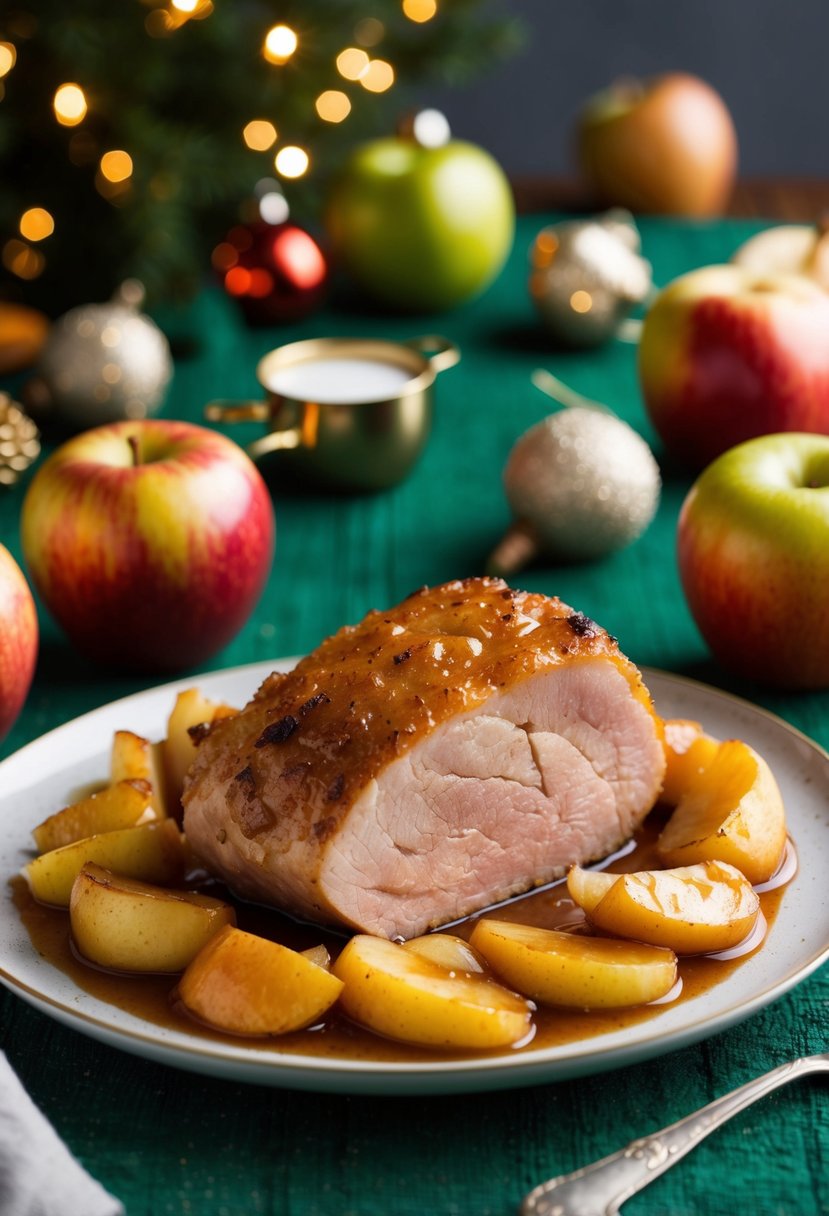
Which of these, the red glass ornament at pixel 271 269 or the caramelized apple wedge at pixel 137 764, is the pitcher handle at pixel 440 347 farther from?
the caramelized apple wedge at pixel 137 764

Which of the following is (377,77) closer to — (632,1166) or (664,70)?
(664,70)

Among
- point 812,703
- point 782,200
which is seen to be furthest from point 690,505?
point 782,200

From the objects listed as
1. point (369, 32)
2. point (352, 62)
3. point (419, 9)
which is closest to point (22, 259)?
point (352, 62)

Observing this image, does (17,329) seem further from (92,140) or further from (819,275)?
(819,275)


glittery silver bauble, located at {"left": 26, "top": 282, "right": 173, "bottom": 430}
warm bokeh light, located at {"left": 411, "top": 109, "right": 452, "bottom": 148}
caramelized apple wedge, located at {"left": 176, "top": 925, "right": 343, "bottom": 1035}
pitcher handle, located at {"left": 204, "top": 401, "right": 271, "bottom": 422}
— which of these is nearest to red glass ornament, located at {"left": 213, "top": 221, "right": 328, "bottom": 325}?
warm bokeh light, located at {"left": 411, "top": 109, "right": 452, "bottom": 148}

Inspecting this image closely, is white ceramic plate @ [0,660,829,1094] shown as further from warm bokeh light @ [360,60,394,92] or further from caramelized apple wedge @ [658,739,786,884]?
warm bokeh light @ [360,60,394,92]
